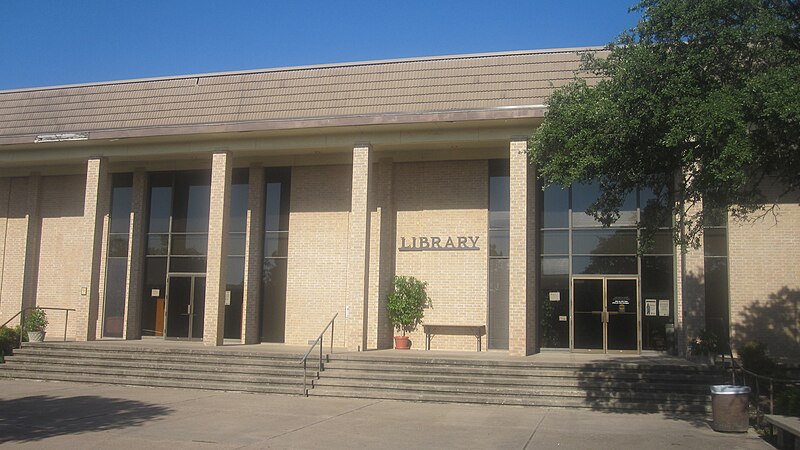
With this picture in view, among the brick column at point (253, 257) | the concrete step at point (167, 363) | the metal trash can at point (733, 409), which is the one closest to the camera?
the metal trash can at point (733, 409)

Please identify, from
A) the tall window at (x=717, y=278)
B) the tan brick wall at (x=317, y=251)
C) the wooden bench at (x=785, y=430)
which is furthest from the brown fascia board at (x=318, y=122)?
the wooden bench at (x=785, y=430)

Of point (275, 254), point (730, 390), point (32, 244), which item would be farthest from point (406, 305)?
point (32, 244)

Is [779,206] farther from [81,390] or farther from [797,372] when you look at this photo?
[81,390]

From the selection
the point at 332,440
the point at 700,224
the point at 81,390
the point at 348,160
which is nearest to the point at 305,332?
the point at 348,160

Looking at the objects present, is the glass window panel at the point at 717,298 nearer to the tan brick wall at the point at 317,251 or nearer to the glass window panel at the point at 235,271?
the tan brick wall at the point at 317,251

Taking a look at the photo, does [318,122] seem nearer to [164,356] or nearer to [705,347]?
[164,356]

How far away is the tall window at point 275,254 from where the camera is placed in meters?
21.8

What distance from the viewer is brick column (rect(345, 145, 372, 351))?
61.6 ft

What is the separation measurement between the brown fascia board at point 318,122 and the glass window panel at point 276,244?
3.83 meters

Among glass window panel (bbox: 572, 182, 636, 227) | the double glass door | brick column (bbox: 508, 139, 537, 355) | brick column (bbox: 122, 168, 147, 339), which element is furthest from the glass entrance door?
glass window panel (bbox: 572, 182, 636, 227)

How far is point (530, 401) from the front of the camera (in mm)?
14773

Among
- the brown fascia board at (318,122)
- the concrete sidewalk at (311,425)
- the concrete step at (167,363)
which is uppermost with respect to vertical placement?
the brown fascia board at (318,122)

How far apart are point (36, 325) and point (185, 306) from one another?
14.4 feet

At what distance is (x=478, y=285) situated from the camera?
20.3m
